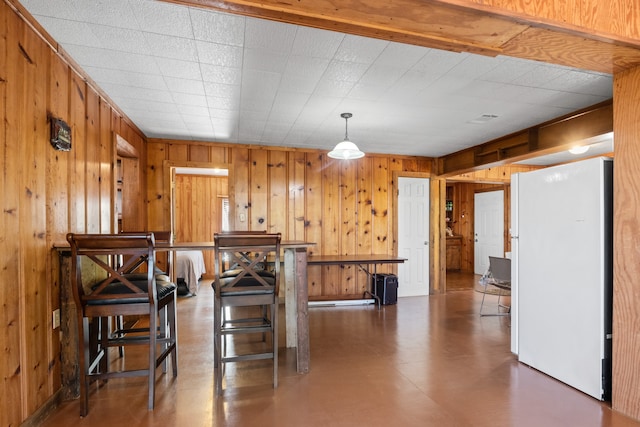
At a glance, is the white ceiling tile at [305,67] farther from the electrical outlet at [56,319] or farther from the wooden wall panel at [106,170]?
the electrical outlet at [56,319]

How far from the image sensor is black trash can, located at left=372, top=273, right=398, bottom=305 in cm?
490

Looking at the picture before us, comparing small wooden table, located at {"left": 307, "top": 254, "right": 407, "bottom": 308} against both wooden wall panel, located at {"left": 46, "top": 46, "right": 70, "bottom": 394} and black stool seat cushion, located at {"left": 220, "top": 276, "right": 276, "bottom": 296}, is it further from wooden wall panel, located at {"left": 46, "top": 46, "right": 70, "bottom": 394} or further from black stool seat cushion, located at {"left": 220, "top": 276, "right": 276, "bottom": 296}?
wooden wall panel, located at {"left": 46, "top": 46, "right": 70, "bottom": 394}

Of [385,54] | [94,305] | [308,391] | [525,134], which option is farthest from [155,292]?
[525,134]

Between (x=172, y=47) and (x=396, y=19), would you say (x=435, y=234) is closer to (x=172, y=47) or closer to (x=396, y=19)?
(x=396, y=19)

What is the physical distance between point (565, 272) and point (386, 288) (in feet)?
8.76

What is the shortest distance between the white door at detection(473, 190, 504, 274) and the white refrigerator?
4561 mm

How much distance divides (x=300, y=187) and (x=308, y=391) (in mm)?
3292

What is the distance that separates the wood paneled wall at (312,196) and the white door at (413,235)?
0.19m

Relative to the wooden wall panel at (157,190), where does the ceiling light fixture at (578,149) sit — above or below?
above

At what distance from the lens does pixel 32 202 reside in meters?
1.91

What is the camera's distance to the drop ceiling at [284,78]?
1.92 metres

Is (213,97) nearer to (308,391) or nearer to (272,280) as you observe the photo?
(272,280)

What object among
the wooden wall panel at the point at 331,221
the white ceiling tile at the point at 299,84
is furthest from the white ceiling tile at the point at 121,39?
the wooden wall panel at the point at 331,221

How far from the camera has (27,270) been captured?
187cm
